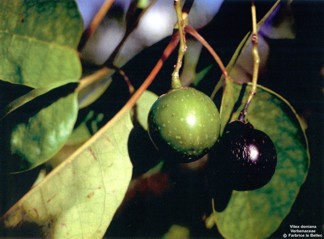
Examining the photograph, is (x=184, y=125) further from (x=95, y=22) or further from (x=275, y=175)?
(x=95, y=22)

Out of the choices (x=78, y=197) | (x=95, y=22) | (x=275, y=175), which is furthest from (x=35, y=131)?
(x=275, y=175)

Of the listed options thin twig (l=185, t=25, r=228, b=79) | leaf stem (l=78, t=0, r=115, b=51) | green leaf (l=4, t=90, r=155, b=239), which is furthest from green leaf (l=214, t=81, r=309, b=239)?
leaf stem (l=78, t=0, r=115, b=51)

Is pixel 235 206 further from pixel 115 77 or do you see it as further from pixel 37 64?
pixel 37 64

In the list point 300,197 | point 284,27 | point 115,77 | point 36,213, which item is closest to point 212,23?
point 284,27

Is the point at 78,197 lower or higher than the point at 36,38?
lower

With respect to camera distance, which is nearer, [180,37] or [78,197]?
[180,37]
